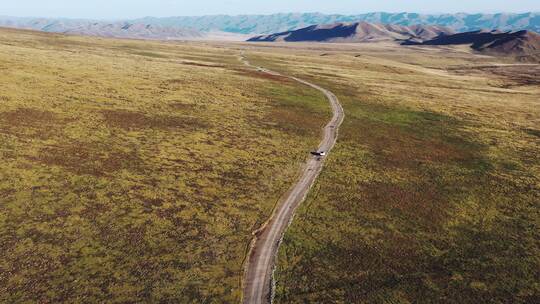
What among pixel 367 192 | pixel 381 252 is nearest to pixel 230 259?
pixel 381 252

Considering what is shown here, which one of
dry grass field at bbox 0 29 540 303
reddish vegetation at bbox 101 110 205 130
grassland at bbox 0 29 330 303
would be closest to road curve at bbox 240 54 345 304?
dry grass field at bbox 0 29 540 303

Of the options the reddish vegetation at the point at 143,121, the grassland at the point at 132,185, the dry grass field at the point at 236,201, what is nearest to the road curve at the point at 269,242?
the dry grass field at the point at 236,201

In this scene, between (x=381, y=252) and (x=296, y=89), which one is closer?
(x=381, y=252)

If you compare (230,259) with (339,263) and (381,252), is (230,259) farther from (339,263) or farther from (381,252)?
(381,252)

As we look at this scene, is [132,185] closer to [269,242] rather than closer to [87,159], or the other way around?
[87,159]

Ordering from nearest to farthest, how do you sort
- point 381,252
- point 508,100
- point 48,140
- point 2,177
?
point 381,252 < point 2,177 < point 48,140 < point 508,100

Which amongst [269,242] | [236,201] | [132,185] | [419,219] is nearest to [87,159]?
[132,185]
